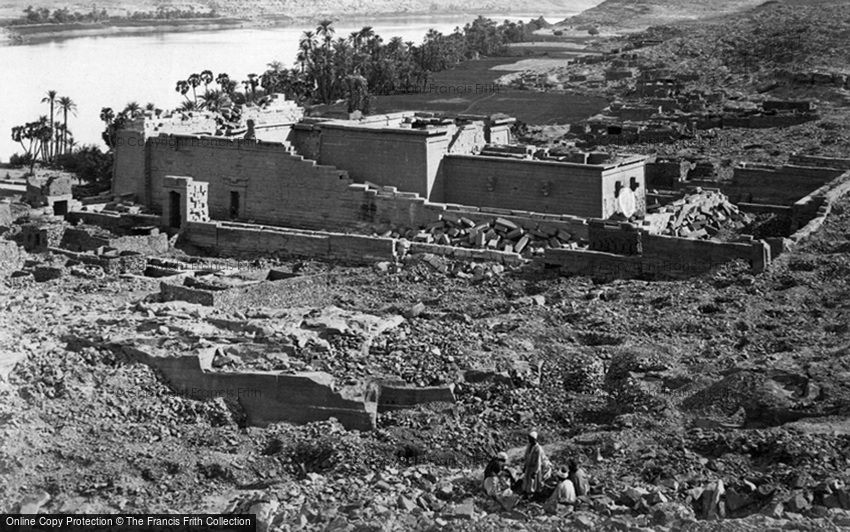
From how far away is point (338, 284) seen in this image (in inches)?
762

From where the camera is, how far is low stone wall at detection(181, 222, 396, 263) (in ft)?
69.5

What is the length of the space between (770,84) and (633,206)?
23.4m

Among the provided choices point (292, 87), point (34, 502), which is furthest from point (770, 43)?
point (34, 502)

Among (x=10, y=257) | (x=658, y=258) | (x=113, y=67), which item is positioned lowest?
(x=10, y=257)

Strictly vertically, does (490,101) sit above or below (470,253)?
above

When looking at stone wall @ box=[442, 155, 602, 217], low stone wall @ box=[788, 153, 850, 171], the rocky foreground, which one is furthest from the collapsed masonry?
low stone wall @ box=[788, 153, 850, 171]

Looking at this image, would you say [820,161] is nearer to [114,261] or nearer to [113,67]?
[114,261]

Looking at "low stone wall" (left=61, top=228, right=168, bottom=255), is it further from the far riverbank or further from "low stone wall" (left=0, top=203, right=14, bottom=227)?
the far riverbank

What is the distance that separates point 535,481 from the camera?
11.1 meters

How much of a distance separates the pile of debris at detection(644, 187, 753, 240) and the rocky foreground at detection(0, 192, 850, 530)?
10.0 feet

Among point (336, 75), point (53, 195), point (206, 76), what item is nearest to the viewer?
point (53, 195)

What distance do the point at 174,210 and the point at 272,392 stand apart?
10.8 m

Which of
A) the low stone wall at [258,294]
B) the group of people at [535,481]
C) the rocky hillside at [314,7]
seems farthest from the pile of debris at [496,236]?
the rocky hillside at [314,7]

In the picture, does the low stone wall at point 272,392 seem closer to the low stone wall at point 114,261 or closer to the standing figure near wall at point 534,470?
the standing figure near wall at point 534,470
